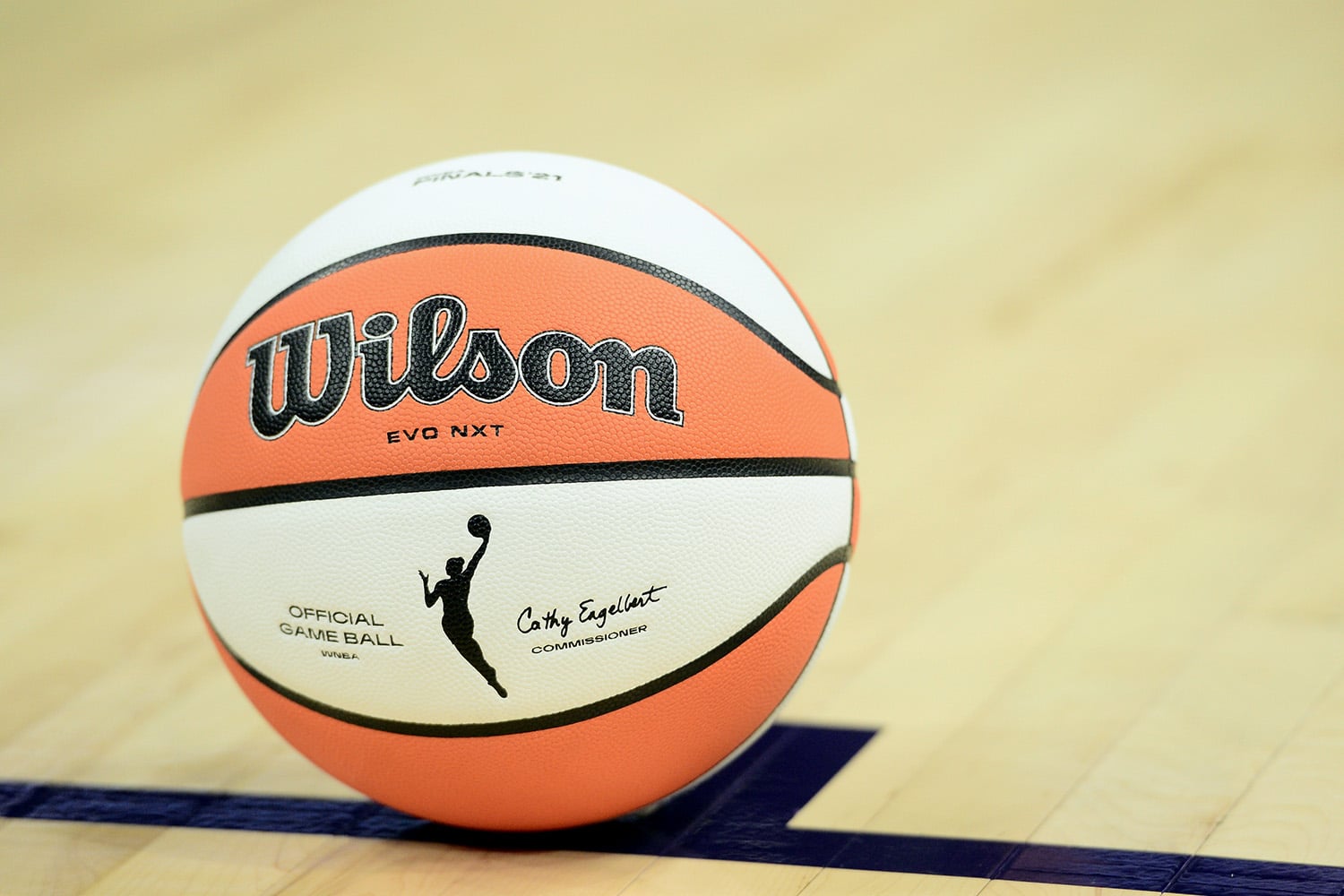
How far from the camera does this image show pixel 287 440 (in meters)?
1.72

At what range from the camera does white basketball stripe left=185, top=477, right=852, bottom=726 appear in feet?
5.41

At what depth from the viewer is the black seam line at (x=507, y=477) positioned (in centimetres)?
165

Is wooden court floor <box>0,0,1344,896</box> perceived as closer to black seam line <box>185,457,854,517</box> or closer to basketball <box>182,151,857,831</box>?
basketball <box>182,151,857,831</box>

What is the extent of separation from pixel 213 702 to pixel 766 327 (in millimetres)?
1212

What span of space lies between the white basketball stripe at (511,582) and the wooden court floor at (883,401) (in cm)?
26

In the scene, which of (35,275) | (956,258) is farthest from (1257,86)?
(35,275)

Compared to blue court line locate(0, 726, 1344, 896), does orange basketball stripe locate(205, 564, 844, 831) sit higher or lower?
higher

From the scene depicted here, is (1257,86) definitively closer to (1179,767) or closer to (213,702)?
(1179,767)

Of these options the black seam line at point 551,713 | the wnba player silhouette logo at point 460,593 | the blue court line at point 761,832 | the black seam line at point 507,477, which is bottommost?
the blue court line at point 761,832

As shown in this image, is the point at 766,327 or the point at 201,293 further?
the point at 201,293
